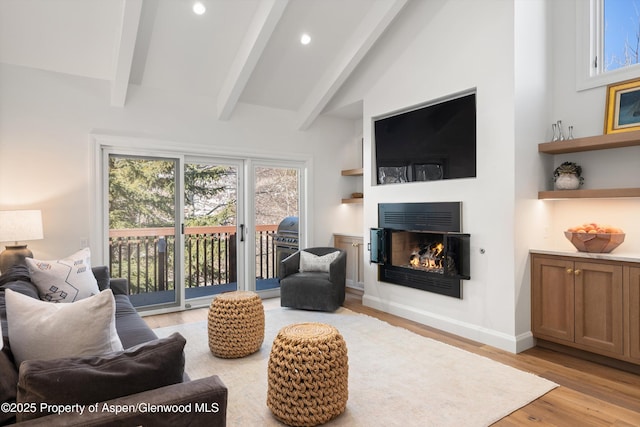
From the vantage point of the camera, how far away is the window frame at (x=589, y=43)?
130 inches

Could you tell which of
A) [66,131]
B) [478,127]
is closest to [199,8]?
[66,131]

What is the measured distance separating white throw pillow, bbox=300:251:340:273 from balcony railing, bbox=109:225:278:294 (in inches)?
28.1

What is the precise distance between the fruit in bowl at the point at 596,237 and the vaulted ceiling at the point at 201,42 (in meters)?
2.66

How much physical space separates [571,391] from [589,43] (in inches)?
115

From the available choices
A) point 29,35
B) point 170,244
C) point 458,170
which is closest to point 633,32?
point 458,170

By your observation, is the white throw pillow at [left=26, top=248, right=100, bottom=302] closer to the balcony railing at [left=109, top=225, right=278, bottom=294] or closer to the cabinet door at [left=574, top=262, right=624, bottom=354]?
the balcony railing at [left=109, top=225, right=278, bottom=294]

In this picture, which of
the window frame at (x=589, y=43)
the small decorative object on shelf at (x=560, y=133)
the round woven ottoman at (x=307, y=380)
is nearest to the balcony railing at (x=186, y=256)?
the round woven ottoman at (x=307, y=380)

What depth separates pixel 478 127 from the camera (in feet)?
11.4

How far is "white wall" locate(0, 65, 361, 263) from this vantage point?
3561mm

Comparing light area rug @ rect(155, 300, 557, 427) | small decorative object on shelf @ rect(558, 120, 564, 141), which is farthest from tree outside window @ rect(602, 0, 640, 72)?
light area rug @ rect(155, 300, 557, 427)

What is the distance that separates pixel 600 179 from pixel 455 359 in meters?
2.03

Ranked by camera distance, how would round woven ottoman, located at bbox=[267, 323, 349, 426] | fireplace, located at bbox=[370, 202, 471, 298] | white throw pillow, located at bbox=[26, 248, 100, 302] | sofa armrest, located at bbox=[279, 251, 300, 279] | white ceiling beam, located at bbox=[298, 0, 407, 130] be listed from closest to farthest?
1. round woven ottoman, located at bbox=[267, 323, 349, 426]
2. white throw pillow, located at bbox=[26, 248, 100, 302]
3. fireplace, located at bbox=[370, 202, 471, 298]
4. white ceiling beam, located at bbox=[298, 0, 407, 130]
5. sofa armrest, located at bbox=[279, 251, 300, 279]

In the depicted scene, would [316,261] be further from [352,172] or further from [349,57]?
[349,57]

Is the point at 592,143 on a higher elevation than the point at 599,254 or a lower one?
higher
